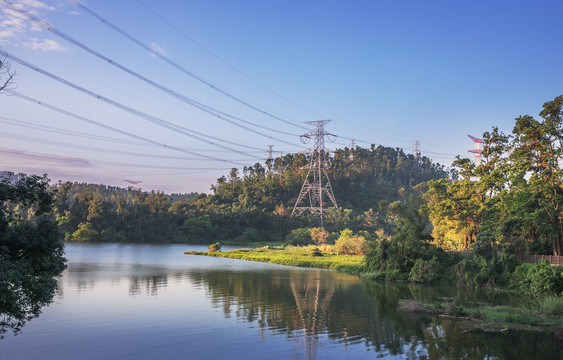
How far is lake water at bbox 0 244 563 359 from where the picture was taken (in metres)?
17.7

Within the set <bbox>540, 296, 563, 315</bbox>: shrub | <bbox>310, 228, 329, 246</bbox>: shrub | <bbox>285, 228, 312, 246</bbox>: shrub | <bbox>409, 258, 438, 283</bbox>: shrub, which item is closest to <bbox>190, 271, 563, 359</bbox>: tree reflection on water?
<bbox>409, 258, 438, 283</bbox>: shrub

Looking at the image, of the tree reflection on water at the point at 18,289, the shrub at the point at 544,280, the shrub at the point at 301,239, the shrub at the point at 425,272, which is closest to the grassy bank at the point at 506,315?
the shrub at the point at 544,280

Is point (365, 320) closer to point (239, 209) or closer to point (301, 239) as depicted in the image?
point (301, 239)

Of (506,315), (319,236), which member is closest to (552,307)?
(506,315)

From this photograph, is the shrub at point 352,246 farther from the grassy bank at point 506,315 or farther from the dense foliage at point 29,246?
the dense foliage at point 29,246

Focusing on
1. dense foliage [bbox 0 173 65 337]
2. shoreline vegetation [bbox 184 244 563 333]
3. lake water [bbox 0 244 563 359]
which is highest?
dense foliage [bbox 0 173 65 337]

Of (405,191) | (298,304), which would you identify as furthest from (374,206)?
(298,304)

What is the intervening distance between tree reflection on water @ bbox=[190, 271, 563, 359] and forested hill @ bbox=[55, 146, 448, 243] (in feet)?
176

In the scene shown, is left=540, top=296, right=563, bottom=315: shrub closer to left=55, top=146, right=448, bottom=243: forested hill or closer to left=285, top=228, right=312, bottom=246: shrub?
left=55, top=146, right=448, bottom=243: forested hill

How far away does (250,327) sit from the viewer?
21.7m

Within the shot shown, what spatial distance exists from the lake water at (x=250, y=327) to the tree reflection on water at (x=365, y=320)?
2.0 inches

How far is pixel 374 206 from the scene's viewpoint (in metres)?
134

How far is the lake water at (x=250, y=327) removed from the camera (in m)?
17.7

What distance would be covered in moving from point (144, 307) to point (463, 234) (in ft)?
131
